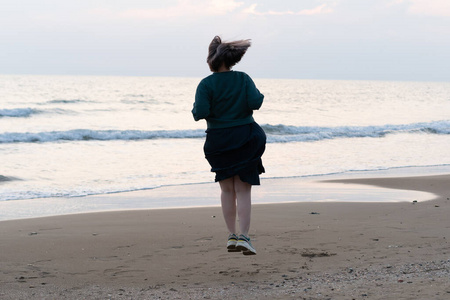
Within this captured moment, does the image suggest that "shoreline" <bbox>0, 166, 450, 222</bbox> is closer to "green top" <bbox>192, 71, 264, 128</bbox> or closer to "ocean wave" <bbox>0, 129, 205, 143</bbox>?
"green top" <bbox>192, 71, 264, 128</bbox>

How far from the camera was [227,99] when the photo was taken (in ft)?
13.7

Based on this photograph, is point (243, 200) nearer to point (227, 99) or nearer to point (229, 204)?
point (229, 204)

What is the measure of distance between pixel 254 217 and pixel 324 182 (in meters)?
4.66

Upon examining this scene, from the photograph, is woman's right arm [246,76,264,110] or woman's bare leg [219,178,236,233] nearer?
woman's right arm [246,76,264,110]

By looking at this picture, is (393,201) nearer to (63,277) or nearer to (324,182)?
(324,182)

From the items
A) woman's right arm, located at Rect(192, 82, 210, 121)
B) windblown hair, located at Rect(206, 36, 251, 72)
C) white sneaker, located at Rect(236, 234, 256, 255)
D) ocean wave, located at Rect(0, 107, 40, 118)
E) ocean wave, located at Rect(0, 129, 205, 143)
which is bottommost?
ocean wave, located at Rect(0, 129, 205, 143)

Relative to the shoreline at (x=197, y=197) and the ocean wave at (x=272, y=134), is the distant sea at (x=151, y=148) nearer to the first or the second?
the ocean wave at (x=272, y=134)

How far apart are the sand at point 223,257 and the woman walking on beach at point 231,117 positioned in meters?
0.54

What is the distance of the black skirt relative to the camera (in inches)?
165

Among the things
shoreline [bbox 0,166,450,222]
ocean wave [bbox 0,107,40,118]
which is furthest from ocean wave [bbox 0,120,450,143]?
shoreline [bbox 0,166,450,222]

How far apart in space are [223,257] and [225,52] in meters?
1.94

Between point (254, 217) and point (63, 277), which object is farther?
point (254, 217)

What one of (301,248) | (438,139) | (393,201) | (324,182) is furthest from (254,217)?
(438,139)

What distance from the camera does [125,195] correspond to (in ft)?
32.2
